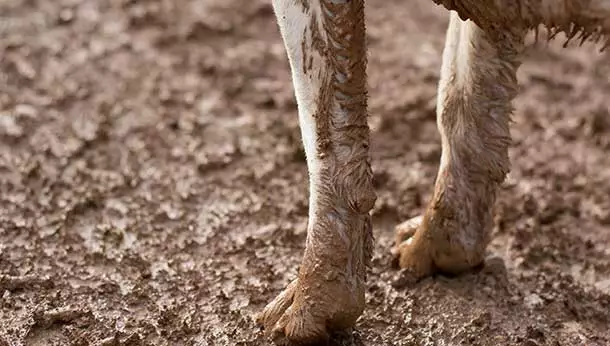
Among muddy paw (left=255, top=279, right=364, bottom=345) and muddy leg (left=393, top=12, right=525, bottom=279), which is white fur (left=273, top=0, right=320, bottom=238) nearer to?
muddy paw (left=255, top=279, right=364, bottom=345)

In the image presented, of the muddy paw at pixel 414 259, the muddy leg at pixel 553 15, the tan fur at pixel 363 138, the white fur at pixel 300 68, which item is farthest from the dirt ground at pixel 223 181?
the muddy leg at pixel 553 15

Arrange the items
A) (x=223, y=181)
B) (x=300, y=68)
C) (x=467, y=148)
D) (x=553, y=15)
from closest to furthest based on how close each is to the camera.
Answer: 1. (x=553, y=15)
2. (x=300, y=68)
3. (x=467, y=148)
4. (x=223, y=181)

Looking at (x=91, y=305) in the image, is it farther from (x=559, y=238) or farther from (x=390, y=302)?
(x=559, y=238)

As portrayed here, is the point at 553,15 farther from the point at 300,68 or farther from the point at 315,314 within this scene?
the point at 315,314

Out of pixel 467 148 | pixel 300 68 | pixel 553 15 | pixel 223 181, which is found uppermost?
pixel 553 15

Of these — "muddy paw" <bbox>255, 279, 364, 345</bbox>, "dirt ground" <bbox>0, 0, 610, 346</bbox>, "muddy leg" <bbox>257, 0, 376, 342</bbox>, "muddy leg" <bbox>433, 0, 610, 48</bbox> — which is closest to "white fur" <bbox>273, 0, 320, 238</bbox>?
"muddy leg" <bbox>257, 0, 376, 342</bbox>

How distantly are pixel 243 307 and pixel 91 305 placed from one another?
1.37 ft

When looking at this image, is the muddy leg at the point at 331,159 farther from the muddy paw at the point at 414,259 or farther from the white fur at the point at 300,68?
the muddy paw at the point at 414,259

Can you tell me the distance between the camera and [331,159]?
8.44 feet

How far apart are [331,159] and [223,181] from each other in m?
1.12

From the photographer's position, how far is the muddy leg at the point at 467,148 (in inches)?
116

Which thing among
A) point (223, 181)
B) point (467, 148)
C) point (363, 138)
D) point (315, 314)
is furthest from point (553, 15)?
point (223, 181)

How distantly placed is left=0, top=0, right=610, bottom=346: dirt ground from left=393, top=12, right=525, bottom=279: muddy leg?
0.10 metres

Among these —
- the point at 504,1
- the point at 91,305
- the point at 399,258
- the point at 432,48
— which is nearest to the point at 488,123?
the point at 399,258
